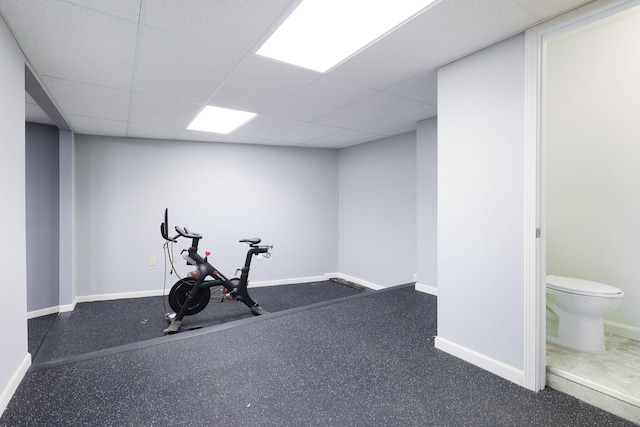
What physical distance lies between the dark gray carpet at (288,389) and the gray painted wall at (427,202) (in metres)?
1.27

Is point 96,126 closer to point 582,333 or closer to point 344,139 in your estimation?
point 344,139

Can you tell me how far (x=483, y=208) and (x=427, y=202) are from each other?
1.78 metres

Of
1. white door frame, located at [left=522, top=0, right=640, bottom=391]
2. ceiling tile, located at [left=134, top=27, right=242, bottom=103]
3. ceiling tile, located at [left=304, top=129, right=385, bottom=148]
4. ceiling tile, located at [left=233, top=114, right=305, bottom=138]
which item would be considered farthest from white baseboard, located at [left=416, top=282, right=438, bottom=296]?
ceiling tile, located at [left=134, top=27, right=242, bottom=103]

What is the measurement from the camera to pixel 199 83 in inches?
97.4

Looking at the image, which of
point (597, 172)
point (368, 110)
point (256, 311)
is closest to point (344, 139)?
point (368, 110)

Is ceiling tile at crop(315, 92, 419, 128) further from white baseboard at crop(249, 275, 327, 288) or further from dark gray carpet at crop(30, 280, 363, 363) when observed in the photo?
white baseboard at crop(249, 275, 327, 288)

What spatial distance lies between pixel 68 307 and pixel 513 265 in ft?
15.9

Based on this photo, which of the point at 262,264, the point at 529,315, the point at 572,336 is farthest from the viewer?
the point at 262,264

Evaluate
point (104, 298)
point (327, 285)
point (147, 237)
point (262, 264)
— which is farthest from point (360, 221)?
point (104, 298)

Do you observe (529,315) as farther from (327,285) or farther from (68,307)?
(68,307)

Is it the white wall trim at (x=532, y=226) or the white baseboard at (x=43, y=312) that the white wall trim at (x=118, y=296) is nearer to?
the white baseboard at (x=43, y=312)

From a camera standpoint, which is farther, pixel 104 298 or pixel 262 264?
pixel 262 264

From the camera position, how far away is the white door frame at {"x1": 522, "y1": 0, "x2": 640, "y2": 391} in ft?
5.82

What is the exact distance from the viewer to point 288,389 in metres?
1.87
